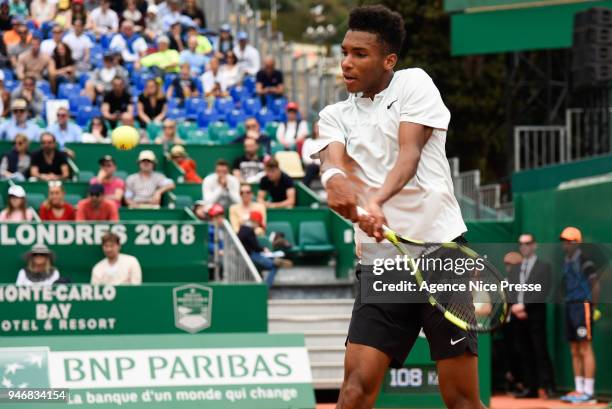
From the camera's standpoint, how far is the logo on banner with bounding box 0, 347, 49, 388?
11492 mm

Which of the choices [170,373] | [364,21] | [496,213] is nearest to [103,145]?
[496,213]

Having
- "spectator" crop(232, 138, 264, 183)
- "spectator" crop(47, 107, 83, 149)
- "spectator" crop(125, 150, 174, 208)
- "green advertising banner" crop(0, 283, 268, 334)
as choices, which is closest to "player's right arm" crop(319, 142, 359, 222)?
"green advertising banner" crop(0, 283, 268, 334)

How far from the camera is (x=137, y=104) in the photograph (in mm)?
21094

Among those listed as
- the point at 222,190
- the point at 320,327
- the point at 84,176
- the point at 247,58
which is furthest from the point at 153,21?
the point at 320,327

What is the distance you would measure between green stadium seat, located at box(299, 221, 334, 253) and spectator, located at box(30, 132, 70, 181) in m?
3.15

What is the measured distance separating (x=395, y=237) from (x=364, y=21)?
39.9 inches

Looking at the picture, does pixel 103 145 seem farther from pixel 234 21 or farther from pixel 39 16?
pixel 234 21

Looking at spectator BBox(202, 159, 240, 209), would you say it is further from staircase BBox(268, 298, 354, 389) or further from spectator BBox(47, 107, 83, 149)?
spectator BBox(47, 107, 83, 149)

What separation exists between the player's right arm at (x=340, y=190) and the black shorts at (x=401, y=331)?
1.68 ft

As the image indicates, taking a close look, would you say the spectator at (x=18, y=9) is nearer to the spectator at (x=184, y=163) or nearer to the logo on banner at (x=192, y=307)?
the spectator at (x=184, y=163)

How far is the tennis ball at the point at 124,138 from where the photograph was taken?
17.6 metres

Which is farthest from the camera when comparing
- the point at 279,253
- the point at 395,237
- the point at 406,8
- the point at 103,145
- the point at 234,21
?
the point at 406,8

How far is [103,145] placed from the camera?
1872 centimetres

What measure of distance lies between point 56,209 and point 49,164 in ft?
7.04
